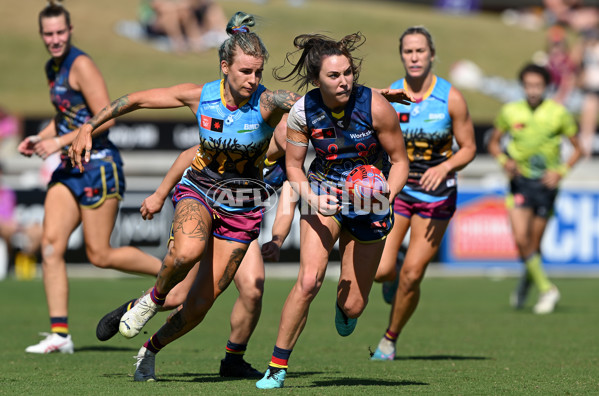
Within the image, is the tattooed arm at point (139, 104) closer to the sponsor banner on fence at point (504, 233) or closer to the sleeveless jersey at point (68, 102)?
the sleeveless jersey at point (68, 102)

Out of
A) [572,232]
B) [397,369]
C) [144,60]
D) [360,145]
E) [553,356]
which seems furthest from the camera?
[144,60]

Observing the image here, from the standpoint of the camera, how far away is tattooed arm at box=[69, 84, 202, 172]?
5.90m

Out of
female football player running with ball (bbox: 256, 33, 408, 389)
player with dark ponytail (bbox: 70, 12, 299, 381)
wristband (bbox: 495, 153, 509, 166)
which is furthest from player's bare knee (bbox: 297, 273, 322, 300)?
wristband (bbox: 495, 153, 509, 166)

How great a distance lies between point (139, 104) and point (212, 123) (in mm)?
457

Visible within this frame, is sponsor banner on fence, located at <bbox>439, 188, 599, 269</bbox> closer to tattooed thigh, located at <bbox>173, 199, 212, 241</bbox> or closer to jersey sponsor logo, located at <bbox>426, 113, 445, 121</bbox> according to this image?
jersey sponsor logo, located at <bbox>426, 113, 445, 121</bbox>

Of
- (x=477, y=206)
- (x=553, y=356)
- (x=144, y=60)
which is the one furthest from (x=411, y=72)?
(x=144, y=60)

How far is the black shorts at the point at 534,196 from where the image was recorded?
37.8 feet

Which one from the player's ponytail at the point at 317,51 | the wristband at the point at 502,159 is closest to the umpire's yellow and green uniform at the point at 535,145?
the wristband at the point at 502,159

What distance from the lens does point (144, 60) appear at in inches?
1126

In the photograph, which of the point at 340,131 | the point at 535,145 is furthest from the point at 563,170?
the point at 340,131

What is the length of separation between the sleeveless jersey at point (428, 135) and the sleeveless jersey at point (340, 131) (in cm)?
166

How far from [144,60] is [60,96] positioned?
21104mm

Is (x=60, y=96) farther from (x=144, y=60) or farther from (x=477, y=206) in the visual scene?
(x=144, y=60)

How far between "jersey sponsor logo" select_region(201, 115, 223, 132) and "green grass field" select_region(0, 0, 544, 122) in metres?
16.6
